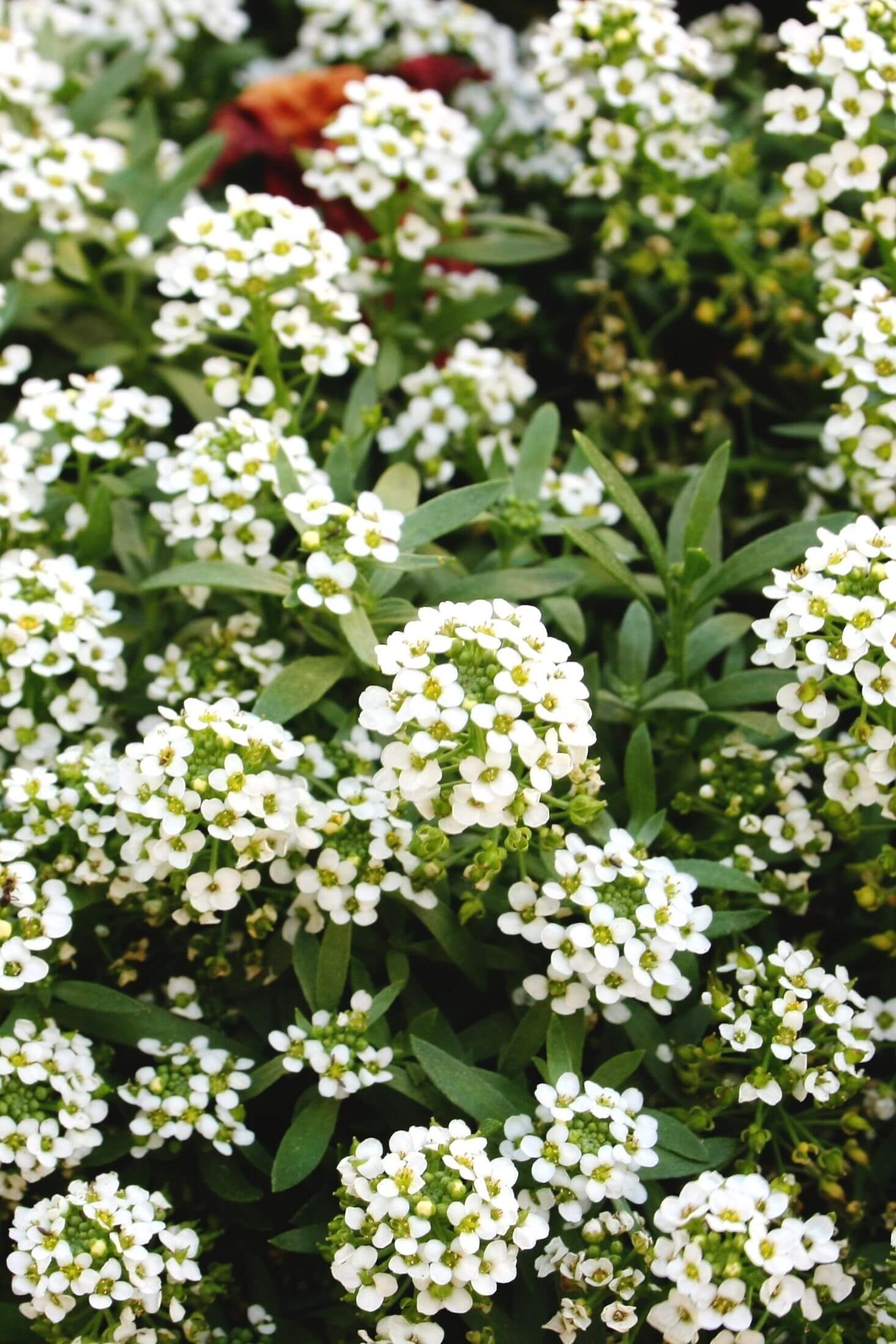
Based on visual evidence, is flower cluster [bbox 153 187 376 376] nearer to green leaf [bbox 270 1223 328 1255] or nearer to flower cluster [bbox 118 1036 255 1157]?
flower cluster [bbox 118 1036 255 1157]

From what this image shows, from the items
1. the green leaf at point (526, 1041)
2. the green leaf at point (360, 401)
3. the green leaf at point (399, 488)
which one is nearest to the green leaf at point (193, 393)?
the green leaf at point (360, 401)

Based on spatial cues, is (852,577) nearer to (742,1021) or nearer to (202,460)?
(742,1021)

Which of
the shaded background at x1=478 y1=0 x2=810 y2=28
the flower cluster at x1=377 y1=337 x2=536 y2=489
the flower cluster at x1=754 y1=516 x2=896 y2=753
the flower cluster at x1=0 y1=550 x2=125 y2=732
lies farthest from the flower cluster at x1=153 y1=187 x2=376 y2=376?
the shaded background at x1=478 y1=0 x2=810 y2=28

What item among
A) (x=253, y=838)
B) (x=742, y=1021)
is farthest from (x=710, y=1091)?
(x=253, y=838)

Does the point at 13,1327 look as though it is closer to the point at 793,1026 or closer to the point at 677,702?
the point at 793,1026

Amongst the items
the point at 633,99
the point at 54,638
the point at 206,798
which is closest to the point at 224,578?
the point at 54,638

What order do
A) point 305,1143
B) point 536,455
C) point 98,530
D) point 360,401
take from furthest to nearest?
1. point 360,401
2. point 536,455
3. point 98,530
4. point 305,1143
